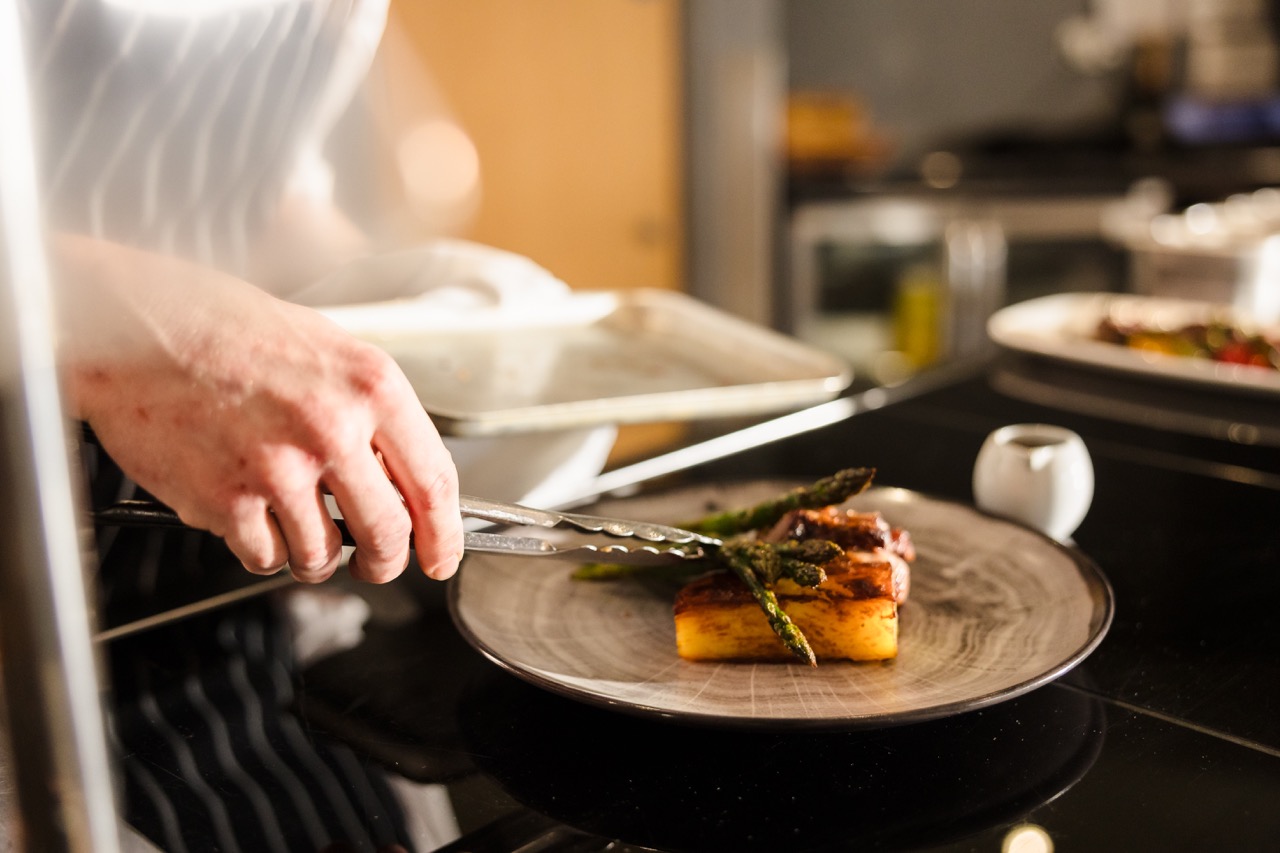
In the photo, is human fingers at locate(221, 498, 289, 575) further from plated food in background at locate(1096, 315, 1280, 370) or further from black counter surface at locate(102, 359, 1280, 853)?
plated food in background at locate(1096, 315, 1280, 370)

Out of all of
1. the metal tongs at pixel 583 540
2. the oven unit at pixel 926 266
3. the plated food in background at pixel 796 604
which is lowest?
the oven unit at pixel 926 266

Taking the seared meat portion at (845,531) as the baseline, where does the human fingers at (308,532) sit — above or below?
above

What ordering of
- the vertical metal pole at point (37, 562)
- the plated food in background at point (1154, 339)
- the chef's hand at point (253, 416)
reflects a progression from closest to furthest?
the vertical metal pole at point (37, 562), the chef's hand at point (253, 416), the plated food in background at point (1154, 339)

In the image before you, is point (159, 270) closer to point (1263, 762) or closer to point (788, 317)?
point (1263, 762)

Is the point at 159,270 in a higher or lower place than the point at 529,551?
higher

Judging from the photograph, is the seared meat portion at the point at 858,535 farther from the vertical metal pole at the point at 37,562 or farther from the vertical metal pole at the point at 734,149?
the vertical metal pole at the point at 734,149

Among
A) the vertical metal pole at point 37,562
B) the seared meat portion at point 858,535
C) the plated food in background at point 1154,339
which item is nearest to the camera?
the vertical metal pole at point 37,562

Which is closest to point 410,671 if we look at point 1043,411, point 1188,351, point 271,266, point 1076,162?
point 271,266

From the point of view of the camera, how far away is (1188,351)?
1.53 m

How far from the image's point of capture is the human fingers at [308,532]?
1.85ft

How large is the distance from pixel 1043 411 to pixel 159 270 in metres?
1.17

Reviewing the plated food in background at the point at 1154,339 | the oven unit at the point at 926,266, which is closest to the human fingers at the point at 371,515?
the plated food in background at the point at 1154,339

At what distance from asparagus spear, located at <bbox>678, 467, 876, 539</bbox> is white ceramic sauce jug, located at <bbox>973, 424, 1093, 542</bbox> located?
5.7 inches

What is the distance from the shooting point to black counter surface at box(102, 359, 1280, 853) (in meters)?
0.58
